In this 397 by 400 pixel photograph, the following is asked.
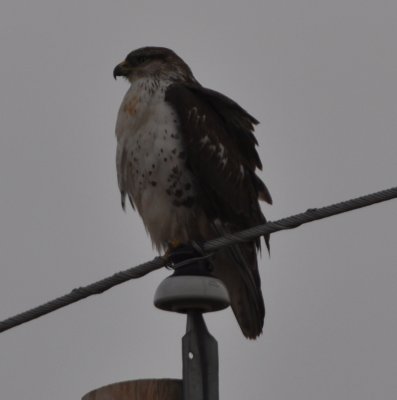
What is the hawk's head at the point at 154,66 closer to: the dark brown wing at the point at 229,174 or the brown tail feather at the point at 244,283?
the dark brown wing at the point at 229,174

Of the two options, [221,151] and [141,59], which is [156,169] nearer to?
[221,151]

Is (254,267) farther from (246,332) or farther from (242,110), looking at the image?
(242,110)

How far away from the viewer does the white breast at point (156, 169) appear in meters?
7.38

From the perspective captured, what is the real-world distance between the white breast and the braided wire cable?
1767 millimetres

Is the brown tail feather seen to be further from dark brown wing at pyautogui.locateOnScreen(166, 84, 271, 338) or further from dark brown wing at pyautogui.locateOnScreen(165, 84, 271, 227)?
dark brown wing at pyautogui.locateOnScreen(165, 84, 271, 227)

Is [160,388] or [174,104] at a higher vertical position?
[174,104]

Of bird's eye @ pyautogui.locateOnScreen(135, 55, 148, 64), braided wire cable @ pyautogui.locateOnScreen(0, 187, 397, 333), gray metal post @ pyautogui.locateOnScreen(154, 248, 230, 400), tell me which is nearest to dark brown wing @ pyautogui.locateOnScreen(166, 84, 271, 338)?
bird's eye @ pyautogui.locateOnScreen(135, 55, 148, 64)

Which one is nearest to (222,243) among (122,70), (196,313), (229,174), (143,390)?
(196,313)

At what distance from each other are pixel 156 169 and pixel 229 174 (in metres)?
0.66

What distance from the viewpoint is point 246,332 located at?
782cm

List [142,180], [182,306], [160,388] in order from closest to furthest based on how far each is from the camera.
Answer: [160,388]
[182,306]
[142,180]

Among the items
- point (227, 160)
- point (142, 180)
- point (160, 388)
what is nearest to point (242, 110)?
point (227, 160)

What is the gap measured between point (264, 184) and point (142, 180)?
44.9 inches

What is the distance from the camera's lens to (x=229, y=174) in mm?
7824
